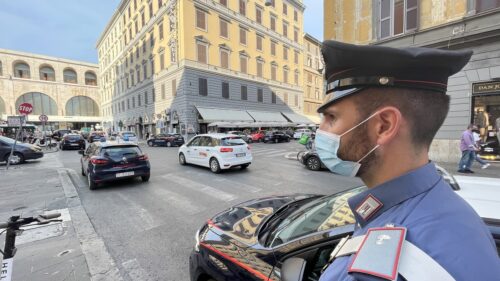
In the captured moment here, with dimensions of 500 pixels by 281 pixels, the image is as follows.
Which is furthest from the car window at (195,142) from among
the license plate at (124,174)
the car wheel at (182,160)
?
the license plate at (124,174)

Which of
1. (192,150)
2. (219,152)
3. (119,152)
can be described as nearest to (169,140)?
(192,150)

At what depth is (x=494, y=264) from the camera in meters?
0.64

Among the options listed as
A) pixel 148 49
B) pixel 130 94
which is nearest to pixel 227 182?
pixel 148 49

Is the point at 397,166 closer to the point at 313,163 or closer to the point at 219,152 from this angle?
the point at 219,152

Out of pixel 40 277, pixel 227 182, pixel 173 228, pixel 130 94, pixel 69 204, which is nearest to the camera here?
pixel 40 277

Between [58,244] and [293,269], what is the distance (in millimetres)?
4164

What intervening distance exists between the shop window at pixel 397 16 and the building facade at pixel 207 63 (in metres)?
18.1

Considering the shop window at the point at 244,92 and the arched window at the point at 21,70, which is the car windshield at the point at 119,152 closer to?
the shop window at the point at 244,92

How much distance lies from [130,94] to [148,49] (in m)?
11.3

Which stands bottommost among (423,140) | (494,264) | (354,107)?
(494,264)

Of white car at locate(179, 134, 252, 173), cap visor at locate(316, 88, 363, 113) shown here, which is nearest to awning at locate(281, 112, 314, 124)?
white car at locate(179, 134, 252, 173)

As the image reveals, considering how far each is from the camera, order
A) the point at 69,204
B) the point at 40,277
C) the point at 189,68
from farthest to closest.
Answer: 1. the point at 189,68
2. the point at 69,204
3. the point at 40,277

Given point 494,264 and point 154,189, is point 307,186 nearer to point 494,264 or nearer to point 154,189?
point 154,189

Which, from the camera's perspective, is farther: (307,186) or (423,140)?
(307,186)
